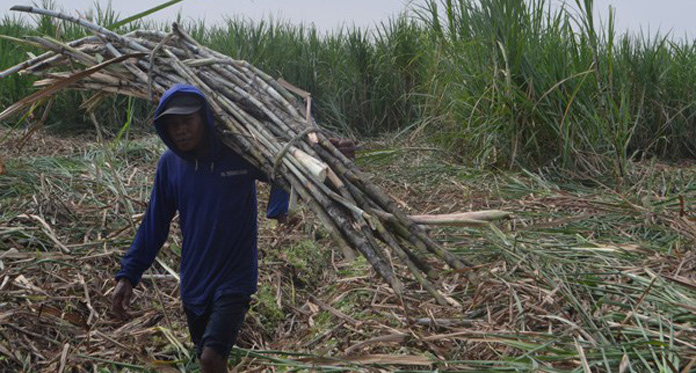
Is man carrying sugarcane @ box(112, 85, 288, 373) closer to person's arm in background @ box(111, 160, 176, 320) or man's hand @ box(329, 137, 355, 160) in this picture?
person's arm in background @ box(111, 160, 176, 320)

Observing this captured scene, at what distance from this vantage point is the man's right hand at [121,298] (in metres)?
3.01

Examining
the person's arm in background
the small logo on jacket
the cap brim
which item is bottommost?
the person's arm in background

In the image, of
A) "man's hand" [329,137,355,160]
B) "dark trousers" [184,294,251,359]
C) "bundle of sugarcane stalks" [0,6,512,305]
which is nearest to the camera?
"bundle of sugarcane stalks" [0,6,512,305]

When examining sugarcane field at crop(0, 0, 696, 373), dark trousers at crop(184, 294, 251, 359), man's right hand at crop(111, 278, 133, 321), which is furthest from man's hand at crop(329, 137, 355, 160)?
man's right hand at crop(111, 278, 133, 321)

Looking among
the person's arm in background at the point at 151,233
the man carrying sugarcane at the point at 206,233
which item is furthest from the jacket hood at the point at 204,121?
the person's arm in background at the point at 151,233

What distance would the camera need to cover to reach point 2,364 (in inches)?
Answer: 130

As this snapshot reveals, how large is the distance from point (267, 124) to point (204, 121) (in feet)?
0.78

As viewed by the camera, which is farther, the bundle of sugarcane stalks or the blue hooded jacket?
the blue hooded jacket

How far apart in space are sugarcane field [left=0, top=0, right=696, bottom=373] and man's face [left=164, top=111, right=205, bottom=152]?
A: 11 mm

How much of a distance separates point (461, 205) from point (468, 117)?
60.5 inches

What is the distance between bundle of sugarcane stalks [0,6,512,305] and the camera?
7.59ft

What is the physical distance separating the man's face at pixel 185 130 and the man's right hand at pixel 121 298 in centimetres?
62

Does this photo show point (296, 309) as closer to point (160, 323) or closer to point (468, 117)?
point (160, 323)

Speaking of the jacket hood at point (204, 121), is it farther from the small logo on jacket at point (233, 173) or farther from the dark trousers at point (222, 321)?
the dark trousers at point (222, 321)
